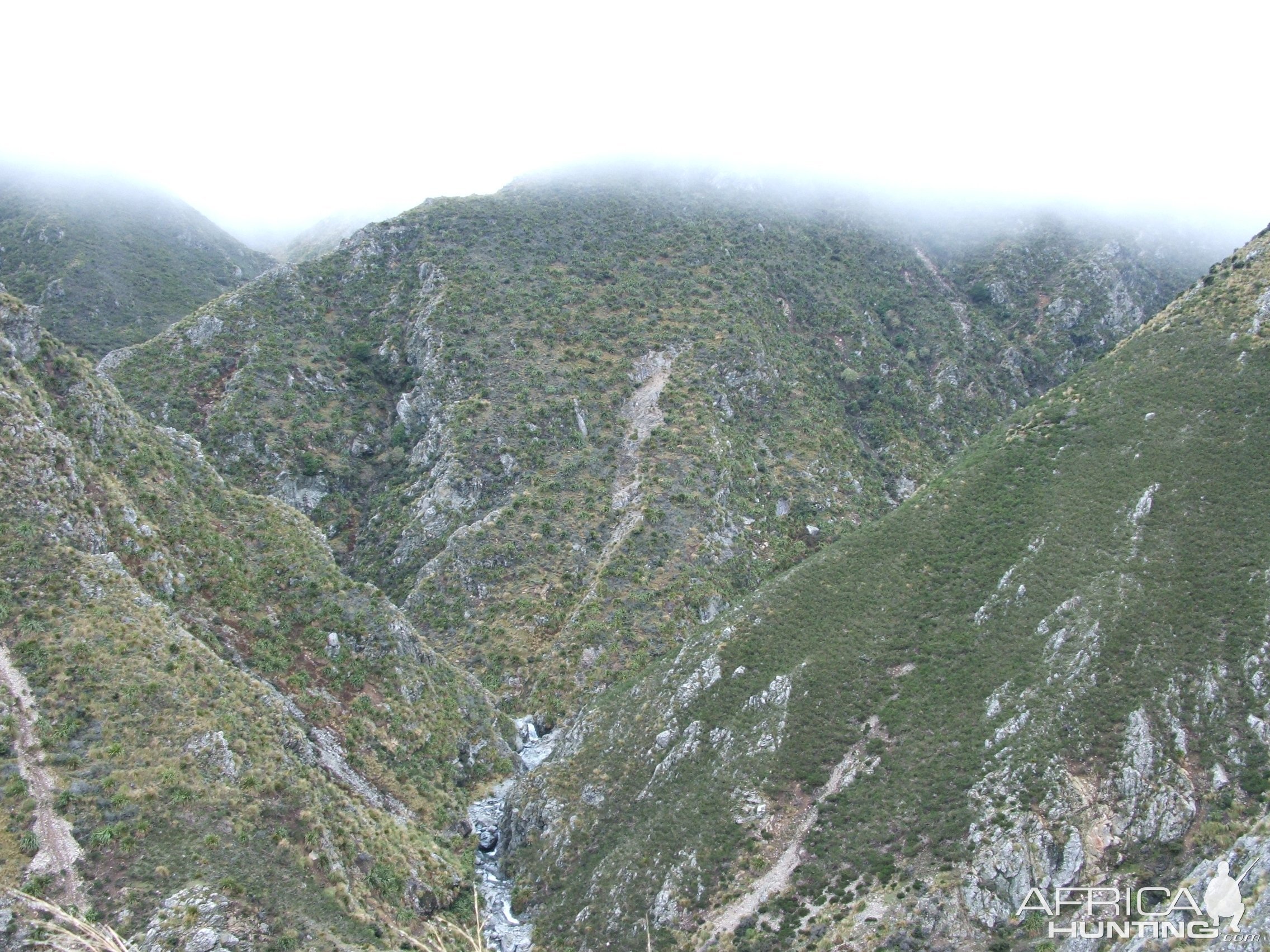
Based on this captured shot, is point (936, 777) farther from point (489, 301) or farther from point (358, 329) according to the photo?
point (358, 329)

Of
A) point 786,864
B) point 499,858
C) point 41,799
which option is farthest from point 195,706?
point 786,864

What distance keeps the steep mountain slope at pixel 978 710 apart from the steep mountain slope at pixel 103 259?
365ft

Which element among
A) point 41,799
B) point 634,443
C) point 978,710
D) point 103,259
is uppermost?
point 103,259

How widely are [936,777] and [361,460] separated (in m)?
88.1

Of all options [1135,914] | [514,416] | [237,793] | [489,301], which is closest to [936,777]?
[1135,914]

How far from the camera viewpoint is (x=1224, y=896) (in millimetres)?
30031

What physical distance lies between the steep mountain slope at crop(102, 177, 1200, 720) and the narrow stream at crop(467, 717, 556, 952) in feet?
12.2

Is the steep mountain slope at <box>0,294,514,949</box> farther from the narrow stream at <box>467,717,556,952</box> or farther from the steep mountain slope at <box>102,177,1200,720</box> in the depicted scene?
the steep mountain slope at <box>102,177,1200,720</box>

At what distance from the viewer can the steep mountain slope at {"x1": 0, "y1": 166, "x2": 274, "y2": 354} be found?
401 feet

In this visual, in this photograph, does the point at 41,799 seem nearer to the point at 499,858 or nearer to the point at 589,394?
the point at 499,858

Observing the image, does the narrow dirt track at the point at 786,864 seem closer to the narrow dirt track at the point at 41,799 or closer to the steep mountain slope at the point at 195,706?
the steep mountain slope at the point at 195,706

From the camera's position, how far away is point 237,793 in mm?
41844

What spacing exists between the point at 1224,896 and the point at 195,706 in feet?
179

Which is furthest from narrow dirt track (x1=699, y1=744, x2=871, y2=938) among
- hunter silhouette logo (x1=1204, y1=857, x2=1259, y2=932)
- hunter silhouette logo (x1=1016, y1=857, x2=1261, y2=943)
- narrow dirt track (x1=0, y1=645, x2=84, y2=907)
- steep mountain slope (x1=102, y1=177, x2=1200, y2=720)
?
narrow dirt track (x1=0, y1=645, x2=84, y2=907)
